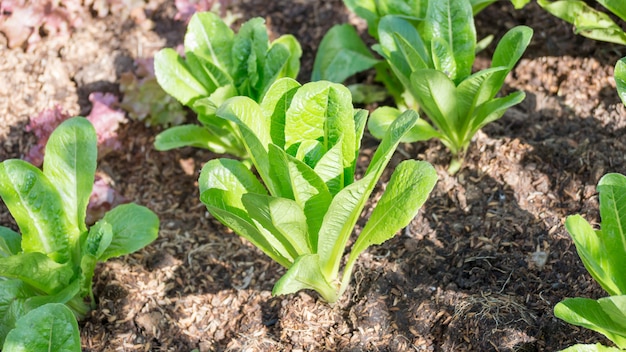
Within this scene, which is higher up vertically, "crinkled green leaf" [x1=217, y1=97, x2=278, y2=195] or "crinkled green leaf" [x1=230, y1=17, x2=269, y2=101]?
"crinkled green leaf" [x1=217, y1=97, x2=278, y2=195]

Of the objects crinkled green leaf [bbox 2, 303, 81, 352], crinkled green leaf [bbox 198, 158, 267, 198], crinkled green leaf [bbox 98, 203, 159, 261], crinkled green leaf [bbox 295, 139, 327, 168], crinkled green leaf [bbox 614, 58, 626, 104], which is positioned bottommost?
crinkled green leaf [bbox 98, 203, 159, 261]

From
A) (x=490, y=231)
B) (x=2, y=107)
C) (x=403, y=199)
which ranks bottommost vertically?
(x=490, y=231)

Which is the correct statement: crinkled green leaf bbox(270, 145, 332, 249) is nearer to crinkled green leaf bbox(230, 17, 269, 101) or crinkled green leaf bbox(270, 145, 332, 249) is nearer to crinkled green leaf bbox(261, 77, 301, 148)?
crinkled green leaf bbox(261, 77, 301, 148)

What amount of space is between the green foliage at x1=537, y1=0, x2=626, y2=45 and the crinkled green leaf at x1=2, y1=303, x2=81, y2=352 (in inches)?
96.0

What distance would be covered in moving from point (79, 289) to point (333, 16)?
2.14 meters

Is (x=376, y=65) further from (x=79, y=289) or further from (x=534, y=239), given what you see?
(x=79, y=289)

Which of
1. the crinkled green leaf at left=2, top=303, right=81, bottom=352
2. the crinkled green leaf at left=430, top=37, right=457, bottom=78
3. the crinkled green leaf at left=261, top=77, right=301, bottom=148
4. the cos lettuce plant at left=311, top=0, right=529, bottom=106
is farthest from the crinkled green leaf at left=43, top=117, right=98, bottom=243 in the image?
the crinkled green leaf at left=430, top=37, right=457, bottom=78

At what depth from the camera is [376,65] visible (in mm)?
3430

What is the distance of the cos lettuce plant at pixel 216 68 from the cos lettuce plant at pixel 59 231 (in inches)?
15.0

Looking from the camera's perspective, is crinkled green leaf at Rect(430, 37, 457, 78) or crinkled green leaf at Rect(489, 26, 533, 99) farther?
crinkled green leaf at Rect(430, 37, 457, 78)

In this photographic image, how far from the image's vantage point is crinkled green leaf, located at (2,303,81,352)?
231 centimetres

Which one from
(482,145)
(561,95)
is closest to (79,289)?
(482,145)

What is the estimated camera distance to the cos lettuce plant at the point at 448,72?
2.76 metres

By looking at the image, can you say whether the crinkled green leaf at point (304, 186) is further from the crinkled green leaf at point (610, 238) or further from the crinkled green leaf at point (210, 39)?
the crinkled green leaf at point (210, 39)
